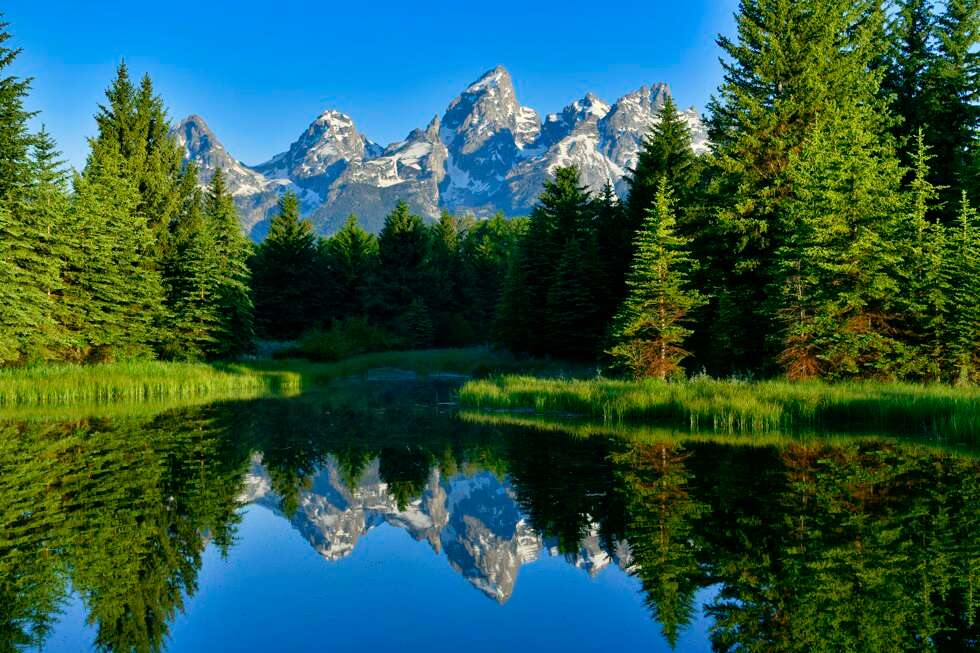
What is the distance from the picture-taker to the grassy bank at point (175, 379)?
2838 centimetres

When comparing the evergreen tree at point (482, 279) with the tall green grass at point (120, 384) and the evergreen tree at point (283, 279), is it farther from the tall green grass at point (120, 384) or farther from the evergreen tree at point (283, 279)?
the tall green grass at point (120, 384)

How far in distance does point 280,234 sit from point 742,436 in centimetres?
6349

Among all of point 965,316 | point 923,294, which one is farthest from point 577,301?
point 965,316

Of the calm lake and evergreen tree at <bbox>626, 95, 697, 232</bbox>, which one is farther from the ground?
evergreen tree at <bbox>626, 95, 697, 232</bbox>

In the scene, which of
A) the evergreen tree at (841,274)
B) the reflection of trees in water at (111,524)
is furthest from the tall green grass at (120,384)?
the evergreen tree at (841,274)

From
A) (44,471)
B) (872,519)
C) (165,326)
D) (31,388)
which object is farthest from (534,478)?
(165,326)

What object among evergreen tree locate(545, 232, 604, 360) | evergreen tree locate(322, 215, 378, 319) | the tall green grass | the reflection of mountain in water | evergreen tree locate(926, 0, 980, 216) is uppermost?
evergreen tree locate(926, 0, 980, 216)

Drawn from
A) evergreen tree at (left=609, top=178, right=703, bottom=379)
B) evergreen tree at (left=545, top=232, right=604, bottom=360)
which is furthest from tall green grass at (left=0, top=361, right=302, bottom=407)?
evergreen tree at (left=609, top=178, right=703, bottom=379)

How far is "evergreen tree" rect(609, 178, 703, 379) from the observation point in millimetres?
29875

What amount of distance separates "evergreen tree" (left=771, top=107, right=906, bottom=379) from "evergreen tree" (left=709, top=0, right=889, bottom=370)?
2.57 metres

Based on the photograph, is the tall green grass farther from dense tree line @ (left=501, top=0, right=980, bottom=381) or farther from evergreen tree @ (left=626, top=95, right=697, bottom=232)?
evergreen tree @ (left=626, top=95, right=697, bottom=232)

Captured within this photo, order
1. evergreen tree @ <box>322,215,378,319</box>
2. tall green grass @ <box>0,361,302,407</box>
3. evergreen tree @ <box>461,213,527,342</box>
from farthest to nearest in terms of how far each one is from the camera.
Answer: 1. evergreen tree @ <box>461,213,527,342</box>
2. evergreen tree @ <box>322,215,378,319</box>
3. tall green grass @ <box>0,361,302,407</box>

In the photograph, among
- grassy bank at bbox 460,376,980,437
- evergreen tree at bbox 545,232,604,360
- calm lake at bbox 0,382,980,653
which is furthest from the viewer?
evergreen tree at bbox 545,232,604,360

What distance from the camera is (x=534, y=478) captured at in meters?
15.1
